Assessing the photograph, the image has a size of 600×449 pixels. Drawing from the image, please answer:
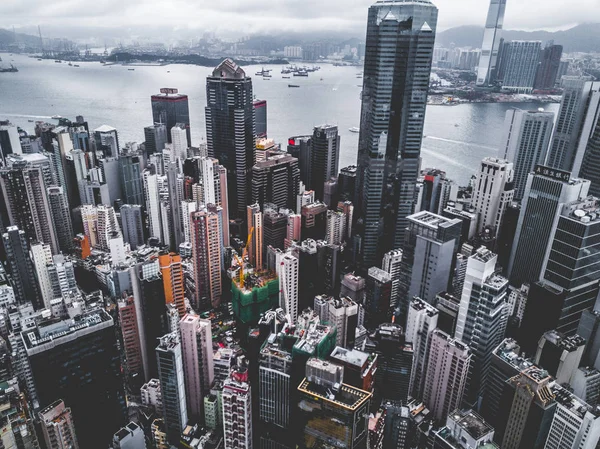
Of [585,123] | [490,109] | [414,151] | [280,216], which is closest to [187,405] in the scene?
[280,216]

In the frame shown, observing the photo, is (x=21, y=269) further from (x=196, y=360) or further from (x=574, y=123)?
(x=574, y=123)

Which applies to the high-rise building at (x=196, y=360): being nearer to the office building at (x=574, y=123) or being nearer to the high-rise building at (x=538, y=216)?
the high-rise building at (x=538, y=216)

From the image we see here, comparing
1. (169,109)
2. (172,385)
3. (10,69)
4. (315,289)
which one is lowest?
(315,289)

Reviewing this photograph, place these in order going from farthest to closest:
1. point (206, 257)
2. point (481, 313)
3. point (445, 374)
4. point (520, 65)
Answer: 1. point (520, 65)
2. point (206, 257)
3. point (445, 374)
4. point (481, 313)

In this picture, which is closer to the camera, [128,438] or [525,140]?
[128,438]

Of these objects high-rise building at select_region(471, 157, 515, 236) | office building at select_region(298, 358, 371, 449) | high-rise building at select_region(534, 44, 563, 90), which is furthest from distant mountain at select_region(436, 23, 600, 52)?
office building at select_region(298, 358, 371, 449)

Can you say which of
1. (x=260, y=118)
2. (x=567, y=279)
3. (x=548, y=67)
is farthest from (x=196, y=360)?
(x=548, y=67)

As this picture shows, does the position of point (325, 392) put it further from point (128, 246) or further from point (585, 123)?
point (585, 123)

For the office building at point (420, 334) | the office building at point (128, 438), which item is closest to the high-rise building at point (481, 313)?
the office building at point (420, 334)
